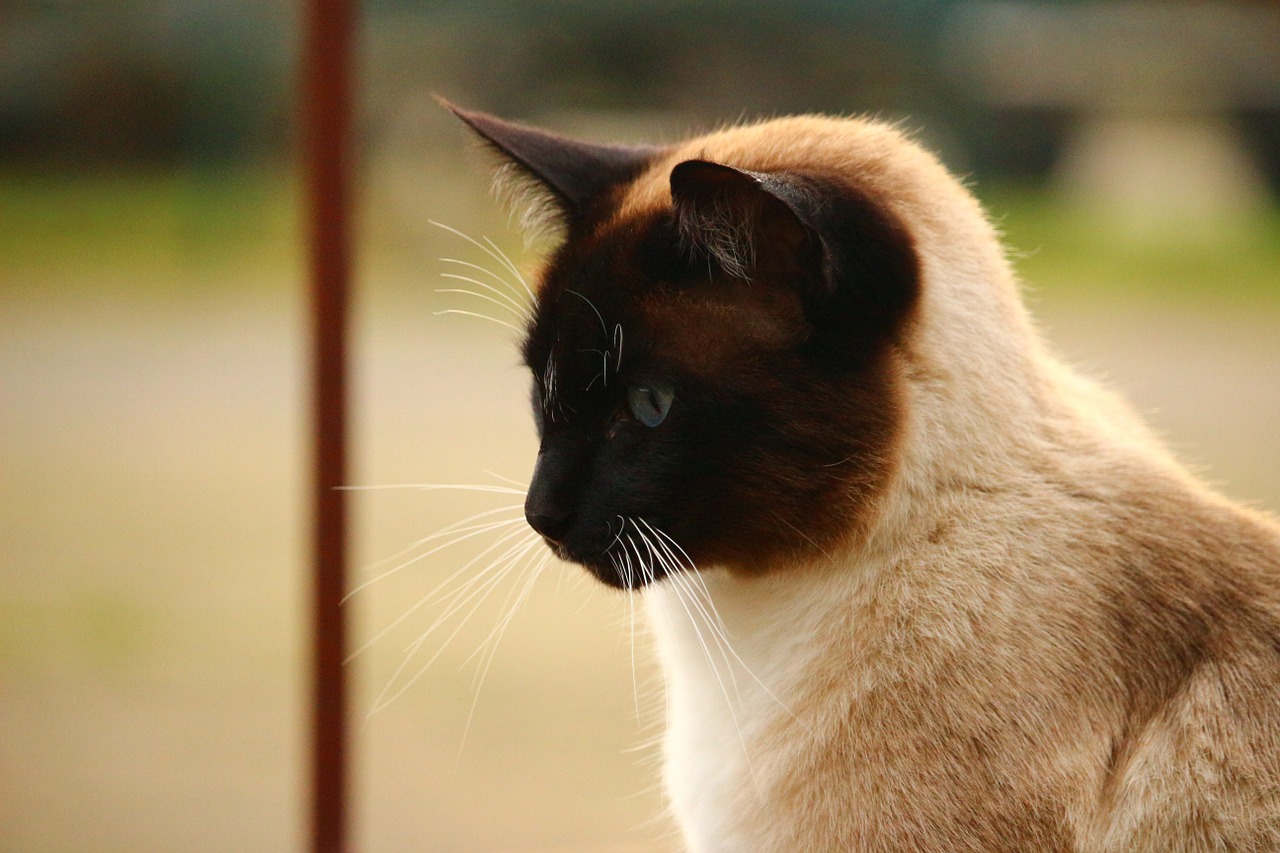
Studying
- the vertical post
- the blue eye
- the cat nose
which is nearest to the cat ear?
the blue eye

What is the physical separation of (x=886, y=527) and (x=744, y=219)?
1.04ft

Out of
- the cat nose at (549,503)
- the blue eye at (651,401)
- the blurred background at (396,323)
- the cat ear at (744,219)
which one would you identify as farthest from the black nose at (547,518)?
the blurred background at (396,323)

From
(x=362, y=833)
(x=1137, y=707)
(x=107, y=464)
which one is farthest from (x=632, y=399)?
(x=107, y=464)

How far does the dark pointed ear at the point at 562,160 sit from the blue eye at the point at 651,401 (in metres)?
0.22

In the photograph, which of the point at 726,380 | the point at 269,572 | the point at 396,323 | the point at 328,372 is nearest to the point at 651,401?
the point at 726,380

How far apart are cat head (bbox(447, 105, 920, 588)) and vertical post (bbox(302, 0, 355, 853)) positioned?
29 cm

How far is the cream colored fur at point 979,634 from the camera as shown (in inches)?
40.2

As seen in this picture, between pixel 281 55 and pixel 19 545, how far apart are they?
1992 millimetres

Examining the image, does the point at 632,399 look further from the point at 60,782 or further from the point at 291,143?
the point at 291,143

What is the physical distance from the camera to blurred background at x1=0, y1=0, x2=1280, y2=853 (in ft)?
9.18

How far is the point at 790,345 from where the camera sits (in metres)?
1.04

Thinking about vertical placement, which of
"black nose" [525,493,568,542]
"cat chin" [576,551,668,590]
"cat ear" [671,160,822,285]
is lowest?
"cat chin" [576,551,668,590]

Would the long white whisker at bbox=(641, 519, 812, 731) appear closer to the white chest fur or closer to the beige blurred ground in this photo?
the white chest fur

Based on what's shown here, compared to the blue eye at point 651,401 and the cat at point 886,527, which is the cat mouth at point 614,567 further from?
the blue eye at point 651,401
